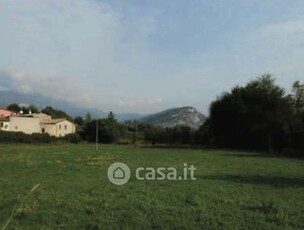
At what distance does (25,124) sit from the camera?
295 feet

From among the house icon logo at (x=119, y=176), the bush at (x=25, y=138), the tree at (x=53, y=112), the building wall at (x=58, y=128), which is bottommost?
the house icon logo at (x=119, y=176)

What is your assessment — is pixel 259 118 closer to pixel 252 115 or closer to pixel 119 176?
pixel 252 115

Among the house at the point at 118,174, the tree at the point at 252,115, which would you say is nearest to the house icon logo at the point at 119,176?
the house at the point at 118,174

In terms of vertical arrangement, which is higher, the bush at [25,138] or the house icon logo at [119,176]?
the bush at [25,138]

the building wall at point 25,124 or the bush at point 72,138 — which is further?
the building wall at point 25,124

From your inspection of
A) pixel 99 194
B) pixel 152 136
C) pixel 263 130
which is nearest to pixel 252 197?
pixel 99 194

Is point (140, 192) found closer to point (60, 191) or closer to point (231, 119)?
point (60, 191)

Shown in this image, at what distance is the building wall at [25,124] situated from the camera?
8838 cm

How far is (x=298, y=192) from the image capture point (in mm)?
16016

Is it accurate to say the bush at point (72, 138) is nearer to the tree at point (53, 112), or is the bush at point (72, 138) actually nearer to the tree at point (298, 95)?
the tree at point (298, 95)

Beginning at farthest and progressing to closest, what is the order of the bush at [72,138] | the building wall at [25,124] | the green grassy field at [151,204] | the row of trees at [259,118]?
the building wall at [25,124], the bush at [72,138], the row of trees at [259,118], the green grassy field at [151,204]

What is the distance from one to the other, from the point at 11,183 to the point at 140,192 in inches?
212

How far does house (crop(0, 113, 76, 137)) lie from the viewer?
87688 mm

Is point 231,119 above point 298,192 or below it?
above
